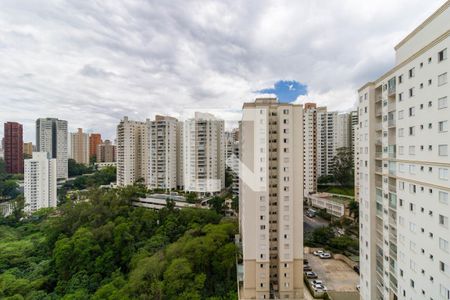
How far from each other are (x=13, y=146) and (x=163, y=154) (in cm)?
1658

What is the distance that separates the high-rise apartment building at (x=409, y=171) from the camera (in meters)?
3.10

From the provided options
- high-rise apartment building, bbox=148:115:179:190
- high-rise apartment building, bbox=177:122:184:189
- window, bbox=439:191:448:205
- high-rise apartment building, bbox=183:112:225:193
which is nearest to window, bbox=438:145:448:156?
window, bbox=439:191:448:205

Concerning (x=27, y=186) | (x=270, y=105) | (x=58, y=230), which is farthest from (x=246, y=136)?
(x=27, y=186)

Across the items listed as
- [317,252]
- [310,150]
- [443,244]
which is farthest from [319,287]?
[310,150]

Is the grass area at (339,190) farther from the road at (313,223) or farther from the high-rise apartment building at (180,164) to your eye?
the high-rise apartment building at (180,164)

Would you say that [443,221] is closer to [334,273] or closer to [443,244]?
[443,244]

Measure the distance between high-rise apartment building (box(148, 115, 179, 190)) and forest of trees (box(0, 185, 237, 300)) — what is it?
13.8 feet

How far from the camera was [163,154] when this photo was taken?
15477 millimetres

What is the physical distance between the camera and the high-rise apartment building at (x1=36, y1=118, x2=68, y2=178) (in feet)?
69.6

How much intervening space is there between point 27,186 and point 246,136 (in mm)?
17898

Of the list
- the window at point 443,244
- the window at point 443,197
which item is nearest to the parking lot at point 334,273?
the window at point 443,244

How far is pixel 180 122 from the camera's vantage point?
54.3ft

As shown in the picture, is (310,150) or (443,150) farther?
(310,150)

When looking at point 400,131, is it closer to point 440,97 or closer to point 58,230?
point 440,97
